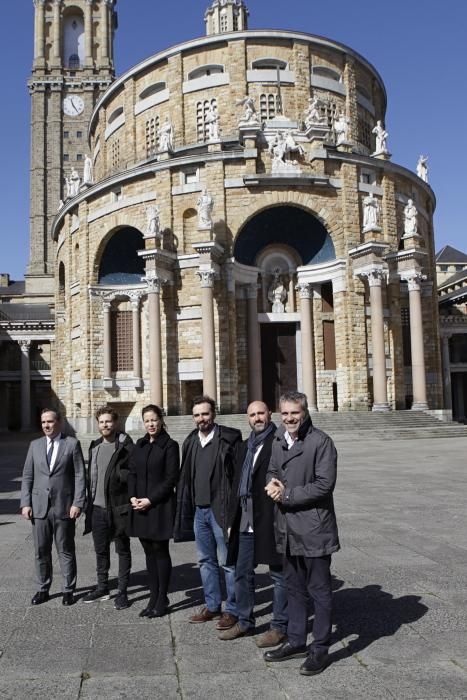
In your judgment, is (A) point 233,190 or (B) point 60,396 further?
(B) point 60,396

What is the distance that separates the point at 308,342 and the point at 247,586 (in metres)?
30.1

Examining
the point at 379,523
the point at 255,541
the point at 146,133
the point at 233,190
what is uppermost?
the point at 146,133

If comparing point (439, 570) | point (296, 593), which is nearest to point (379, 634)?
point (296, 593)

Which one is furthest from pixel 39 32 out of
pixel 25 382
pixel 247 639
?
pixel 247 639

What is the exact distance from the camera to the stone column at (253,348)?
34.7m

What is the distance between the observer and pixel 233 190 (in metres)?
33.9

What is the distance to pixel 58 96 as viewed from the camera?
74.6 meters

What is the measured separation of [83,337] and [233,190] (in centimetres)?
1158

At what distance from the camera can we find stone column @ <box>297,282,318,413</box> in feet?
116

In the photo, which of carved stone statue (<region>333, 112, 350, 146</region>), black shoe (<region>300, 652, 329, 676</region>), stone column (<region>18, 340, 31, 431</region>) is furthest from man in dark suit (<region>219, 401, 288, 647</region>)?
stone column (<region>18, 340, 31, 431</region>)

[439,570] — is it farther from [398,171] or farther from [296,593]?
[398,171]

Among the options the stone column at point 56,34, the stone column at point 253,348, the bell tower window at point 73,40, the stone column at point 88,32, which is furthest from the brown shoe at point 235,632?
the bell tower window at point 73,40

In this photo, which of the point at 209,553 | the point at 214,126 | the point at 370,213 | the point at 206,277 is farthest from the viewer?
the point at 214,126

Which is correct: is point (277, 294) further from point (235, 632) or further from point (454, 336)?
point (235, 632)
